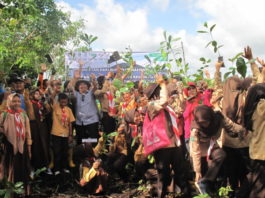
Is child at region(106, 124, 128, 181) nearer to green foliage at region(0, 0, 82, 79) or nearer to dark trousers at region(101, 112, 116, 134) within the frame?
dark trousers at region(101, 112, 116, 134)

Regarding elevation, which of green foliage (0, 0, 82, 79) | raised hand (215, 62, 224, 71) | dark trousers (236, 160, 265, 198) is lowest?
dark trousers (236, 160, 265, 198)

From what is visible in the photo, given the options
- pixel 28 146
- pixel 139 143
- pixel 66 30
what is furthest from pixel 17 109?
pixel 66 30

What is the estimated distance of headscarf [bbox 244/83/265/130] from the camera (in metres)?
4.22

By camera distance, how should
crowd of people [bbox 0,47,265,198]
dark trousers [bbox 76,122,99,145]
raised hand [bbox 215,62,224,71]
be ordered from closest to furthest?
1. crowd of people [bbox 0,47,265,198]
2. raised hand [bbox 215,62,224,71]
3. dark trousers [bbox 76,122,99,145]

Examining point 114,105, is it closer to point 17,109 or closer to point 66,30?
point 17,109

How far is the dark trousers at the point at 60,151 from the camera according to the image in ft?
22.0

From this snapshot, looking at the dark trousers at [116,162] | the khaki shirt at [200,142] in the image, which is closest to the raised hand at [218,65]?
the khaki shirt at [200,142]

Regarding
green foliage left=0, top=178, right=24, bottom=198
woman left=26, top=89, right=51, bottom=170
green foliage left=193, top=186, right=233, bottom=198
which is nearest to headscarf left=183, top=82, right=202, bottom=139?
green foliage left=193, top=186, right=233, bottom=198

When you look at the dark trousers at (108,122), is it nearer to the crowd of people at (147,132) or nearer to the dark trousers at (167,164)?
the crowd of people at (147,132)

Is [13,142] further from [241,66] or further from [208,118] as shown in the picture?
[241,66]

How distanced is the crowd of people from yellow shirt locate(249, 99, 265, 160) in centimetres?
1

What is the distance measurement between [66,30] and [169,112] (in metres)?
20.9

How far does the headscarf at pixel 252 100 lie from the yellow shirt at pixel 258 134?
5 cm

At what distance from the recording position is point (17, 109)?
18.3ft
